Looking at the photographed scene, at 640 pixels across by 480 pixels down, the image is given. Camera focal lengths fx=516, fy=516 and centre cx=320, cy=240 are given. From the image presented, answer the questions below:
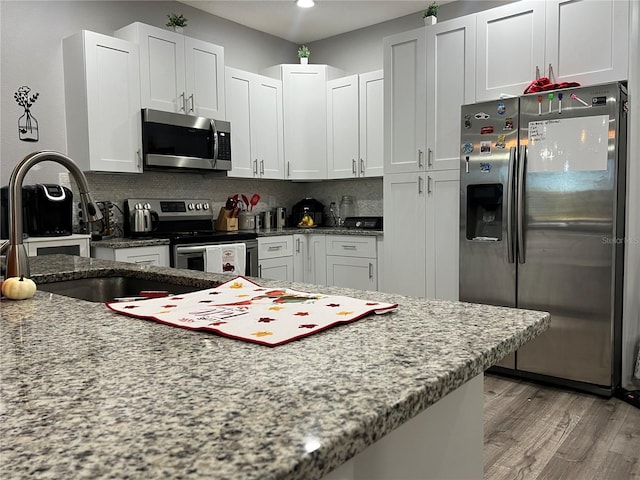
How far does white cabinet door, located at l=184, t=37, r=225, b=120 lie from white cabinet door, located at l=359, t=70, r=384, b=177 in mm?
1211

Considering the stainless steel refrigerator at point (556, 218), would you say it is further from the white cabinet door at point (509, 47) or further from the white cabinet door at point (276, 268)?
the white cabinet door at point (276, 268)

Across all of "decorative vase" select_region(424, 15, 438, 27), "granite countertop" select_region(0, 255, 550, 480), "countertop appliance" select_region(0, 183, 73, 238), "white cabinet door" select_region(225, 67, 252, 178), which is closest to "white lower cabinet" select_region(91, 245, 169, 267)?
"countertop appliance" select_region(0, 183, 73, 238)

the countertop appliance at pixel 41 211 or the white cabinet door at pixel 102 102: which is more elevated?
the white cabinet door at pixel 102 102

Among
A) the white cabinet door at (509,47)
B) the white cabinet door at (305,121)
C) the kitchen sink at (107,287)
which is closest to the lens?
the kitchen sink at (107,287)

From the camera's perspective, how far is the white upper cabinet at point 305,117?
472 centimetres

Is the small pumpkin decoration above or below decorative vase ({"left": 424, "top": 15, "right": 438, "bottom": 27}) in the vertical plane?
below

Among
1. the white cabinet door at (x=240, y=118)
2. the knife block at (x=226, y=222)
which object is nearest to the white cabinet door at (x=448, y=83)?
the white cabinet door at (x=240, y=118)

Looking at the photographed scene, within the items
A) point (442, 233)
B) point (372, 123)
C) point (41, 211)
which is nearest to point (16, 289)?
point (41, 211)

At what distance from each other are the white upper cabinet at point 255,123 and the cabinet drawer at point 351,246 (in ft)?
2.74

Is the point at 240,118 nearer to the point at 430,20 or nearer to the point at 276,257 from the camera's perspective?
the point at 276,257

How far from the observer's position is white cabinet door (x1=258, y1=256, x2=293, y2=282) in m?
4.21

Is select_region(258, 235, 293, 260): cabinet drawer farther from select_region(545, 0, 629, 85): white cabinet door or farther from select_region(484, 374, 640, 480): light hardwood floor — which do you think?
select_region(545, 0, 629, 85): white cabinet door

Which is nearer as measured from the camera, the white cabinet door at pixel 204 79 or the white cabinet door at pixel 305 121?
the white cabinet door at pixel 204 79

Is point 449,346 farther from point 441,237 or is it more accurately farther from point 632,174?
point 441,237
